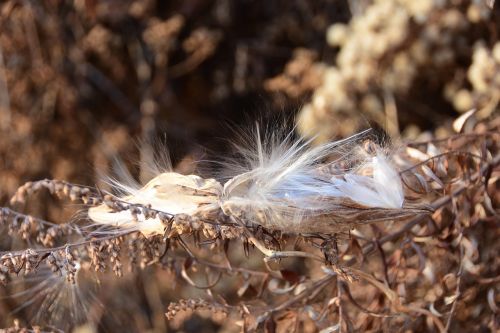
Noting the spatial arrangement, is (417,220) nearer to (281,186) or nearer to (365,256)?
(365,256)

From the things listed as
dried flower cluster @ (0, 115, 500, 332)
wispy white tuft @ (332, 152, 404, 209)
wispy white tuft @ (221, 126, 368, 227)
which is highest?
wispy white tuft @ (221, 126, 368, 227)

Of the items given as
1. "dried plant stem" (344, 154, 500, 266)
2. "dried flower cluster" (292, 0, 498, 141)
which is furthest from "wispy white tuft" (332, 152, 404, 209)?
"dried flower cluster" (292, 0, 498, 141)

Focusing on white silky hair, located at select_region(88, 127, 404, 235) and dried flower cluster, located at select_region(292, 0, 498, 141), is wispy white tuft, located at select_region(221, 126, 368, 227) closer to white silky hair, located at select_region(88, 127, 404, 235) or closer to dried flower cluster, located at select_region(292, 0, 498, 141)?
white silky hair, located at select_region(88, 127, 404, 235)

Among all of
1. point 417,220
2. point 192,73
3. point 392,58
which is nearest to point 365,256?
point 417,220

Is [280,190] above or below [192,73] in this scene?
above

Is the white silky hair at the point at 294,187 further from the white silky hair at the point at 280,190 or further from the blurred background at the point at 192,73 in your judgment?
the blurred background at the point at 192,73

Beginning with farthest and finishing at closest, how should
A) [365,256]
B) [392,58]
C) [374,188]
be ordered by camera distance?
[392,58] → [365,256] → [374,188]

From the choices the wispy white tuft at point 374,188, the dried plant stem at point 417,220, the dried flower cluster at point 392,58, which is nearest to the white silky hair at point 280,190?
the wispy white tuft at point 374,188

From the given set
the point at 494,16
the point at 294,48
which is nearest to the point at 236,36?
the point at 294,48
